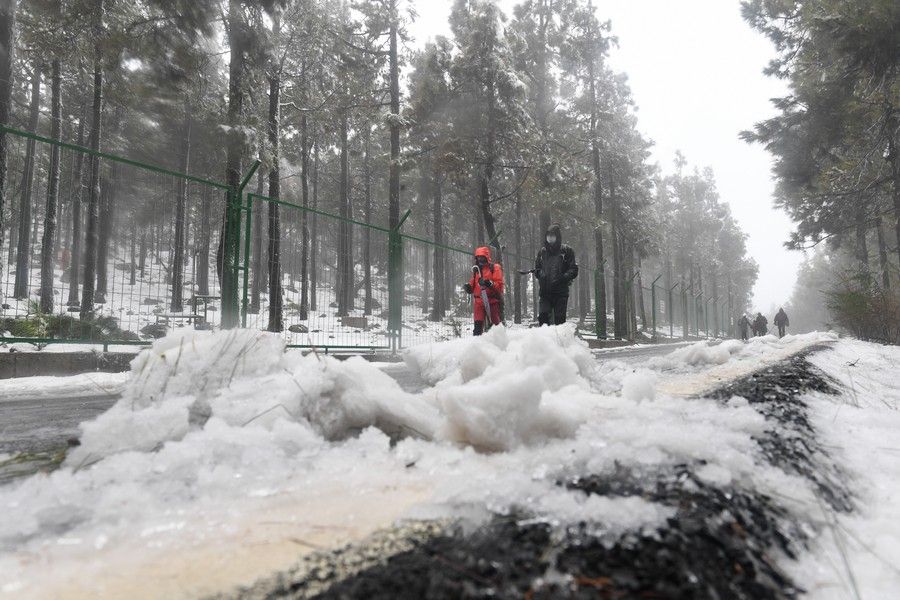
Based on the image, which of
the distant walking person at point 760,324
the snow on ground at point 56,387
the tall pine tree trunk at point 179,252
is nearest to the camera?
the snow on ground at point 56,387

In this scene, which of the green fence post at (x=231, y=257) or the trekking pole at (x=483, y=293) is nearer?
the green fence post at (x=231, y=257)

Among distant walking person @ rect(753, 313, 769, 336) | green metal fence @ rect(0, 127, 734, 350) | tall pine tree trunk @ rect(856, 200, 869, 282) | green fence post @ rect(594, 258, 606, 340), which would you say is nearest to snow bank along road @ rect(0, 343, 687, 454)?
green metal fence @ rect(0, 127, 734, 350)

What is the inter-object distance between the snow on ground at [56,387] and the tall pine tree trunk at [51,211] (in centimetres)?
158

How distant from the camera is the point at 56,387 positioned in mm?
4160

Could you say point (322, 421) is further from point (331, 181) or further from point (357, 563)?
point (331, 181)

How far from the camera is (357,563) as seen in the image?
2.20ft

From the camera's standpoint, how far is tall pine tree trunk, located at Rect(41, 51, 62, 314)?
696cm

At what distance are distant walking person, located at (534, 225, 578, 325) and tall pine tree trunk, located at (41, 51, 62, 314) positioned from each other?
21.6 ft

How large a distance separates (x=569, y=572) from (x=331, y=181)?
28.4 m

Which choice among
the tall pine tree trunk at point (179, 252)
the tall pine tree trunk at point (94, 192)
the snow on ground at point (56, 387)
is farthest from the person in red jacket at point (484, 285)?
the tall pine tree trunk at point (94, 192)

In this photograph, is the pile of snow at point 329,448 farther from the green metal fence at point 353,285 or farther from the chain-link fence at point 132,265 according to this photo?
the green metal fence at point 353,285

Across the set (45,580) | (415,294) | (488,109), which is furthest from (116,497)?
(488,109)

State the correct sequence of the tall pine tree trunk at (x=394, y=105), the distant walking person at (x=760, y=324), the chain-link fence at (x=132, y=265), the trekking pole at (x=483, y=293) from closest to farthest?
the chain-link fence at (x=132, y=265)
the trekking pole at (x=483, y=293)
the tall pine tree trunk at (x=394, y=105)
the distant walking person at (x=760, y=324)

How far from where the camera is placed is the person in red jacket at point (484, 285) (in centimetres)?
765
